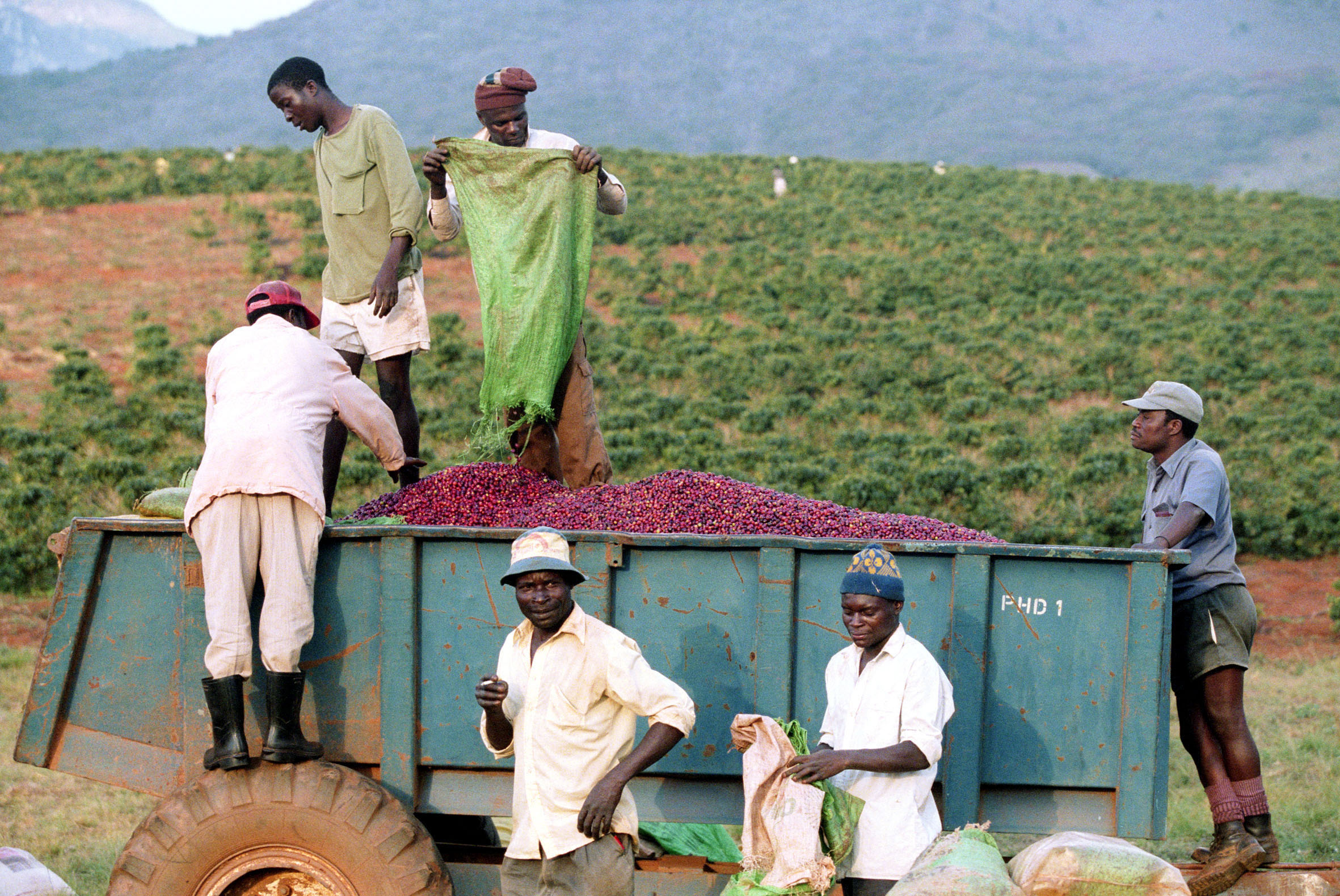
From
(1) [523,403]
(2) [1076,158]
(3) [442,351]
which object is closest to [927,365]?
(3) [442,351]

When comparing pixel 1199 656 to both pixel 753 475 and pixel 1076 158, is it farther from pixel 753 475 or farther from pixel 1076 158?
pixel 1076 158

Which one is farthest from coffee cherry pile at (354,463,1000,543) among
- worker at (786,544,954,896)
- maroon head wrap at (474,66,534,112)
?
maroon head wrap at (474,66,534,112)

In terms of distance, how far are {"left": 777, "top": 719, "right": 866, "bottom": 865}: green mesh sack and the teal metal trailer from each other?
228 millimetres

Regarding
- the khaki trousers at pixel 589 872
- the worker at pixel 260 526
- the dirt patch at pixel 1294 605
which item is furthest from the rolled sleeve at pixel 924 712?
the dirt patch at pixel 1294 605

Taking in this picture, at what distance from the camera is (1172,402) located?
15.4ft

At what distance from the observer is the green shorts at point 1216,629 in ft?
14.9

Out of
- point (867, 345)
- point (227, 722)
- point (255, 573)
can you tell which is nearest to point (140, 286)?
point (867, 345)

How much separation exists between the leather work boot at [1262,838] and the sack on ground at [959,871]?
3.98ft

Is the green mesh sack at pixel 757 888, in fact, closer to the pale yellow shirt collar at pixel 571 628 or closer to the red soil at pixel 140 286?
the pale yellow shirt collar at pixel 571 628

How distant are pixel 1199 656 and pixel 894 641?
5.02 ft

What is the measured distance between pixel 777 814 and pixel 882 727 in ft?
1.24

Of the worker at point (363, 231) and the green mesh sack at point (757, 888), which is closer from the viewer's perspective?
the green mesh sack at point (757, 888)

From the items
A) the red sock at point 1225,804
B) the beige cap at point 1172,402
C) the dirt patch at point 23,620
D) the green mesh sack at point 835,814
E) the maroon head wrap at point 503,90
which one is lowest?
the dirt patch at point 23,620

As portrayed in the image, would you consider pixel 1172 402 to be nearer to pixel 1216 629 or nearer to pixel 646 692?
pixel 1216 629
